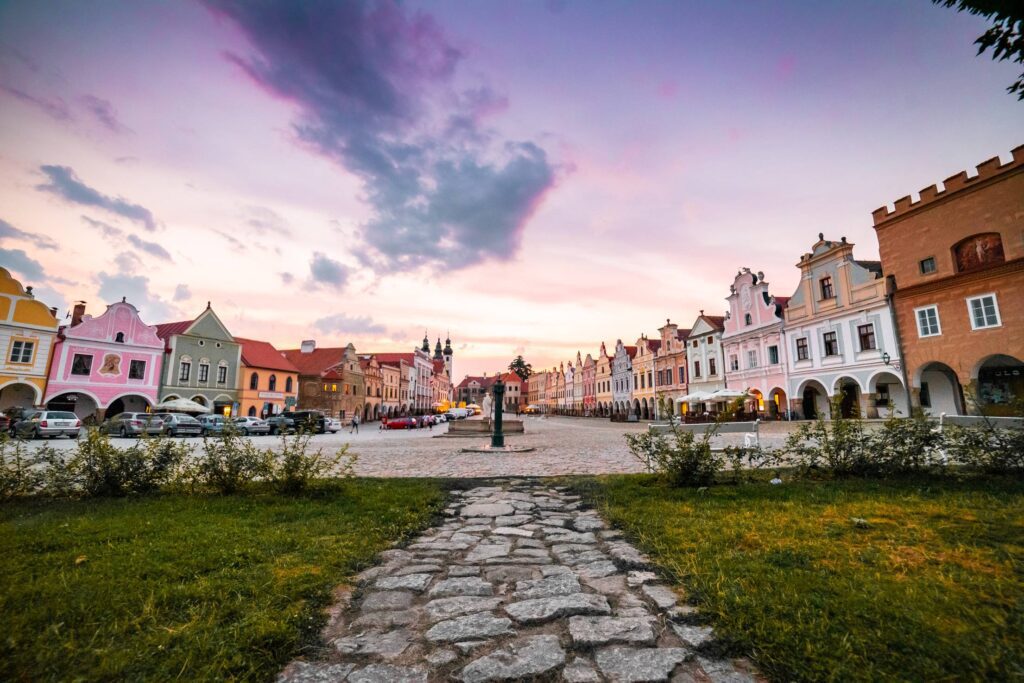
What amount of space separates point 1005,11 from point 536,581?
7601 millimetres

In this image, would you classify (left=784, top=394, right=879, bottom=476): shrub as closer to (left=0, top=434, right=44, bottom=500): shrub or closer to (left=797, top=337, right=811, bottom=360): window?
(left=0, top=434, right=44, bottom=500): shrub

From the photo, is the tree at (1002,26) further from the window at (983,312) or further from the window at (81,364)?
the window at (81,364)

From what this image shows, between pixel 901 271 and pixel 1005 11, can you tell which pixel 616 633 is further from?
pixel 901 271

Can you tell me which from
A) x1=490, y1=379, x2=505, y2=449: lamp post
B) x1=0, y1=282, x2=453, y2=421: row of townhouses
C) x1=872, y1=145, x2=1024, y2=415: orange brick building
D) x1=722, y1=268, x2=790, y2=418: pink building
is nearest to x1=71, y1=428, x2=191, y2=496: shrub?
x1=490, y1=379, x2=505, y2=449: lamp post

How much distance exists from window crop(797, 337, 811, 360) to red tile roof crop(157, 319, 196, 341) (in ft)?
169

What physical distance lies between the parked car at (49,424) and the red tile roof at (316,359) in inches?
1281

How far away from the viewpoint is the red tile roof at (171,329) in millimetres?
42188

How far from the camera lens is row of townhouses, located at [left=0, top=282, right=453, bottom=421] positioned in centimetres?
3253

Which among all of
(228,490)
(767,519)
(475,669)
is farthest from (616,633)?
(228,490)

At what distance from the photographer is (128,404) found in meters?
40.1

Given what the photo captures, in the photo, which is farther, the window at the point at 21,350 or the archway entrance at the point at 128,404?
the archway entrance at the point at 128,404

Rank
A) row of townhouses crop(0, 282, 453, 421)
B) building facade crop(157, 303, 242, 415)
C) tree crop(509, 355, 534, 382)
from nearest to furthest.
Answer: row of townhouses crop(0, 282, 453, 421) → building facade crop(157, 303, 242, 415) → tree crop(509, 355, 534, 382)

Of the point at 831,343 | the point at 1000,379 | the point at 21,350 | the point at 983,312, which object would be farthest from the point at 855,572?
the point at 21,350

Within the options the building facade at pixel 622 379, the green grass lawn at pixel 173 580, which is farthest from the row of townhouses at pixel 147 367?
the building facade at pixel 622 379
